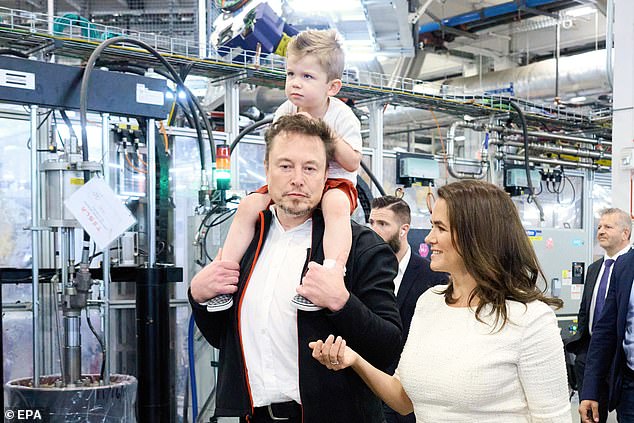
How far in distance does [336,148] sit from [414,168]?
3.62 meters

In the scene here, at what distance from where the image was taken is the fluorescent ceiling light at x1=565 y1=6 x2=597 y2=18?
7.60m

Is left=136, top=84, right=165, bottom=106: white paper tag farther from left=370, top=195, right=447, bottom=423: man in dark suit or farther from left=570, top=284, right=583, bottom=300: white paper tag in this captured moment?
left=570, top=284, right=583, bottom=300: white paper tag

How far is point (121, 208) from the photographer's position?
2537 mm

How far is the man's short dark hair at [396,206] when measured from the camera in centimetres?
334

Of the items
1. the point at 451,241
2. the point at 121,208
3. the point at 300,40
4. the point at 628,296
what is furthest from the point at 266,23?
the point at 451,241

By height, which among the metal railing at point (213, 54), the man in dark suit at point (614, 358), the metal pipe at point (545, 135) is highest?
the metal railing at point (213, 54)

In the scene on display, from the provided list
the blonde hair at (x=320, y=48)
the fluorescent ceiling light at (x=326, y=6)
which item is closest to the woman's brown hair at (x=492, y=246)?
the blonde hair at (x=320, y=48)

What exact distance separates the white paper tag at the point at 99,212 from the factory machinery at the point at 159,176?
15cm

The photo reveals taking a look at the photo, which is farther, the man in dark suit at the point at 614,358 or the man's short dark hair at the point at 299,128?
the man in dark suit at the point at 614,358

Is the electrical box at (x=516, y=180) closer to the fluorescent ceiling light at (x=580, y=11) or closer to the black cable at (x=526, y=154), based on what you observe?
the black cable at (x=526, y=154)

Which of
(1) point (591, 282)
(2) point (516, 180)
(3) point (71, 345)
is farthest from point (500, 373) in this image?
(2) point (516, 180)

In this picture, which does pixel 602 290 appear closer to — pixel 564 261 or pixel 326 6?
pixel 564 261

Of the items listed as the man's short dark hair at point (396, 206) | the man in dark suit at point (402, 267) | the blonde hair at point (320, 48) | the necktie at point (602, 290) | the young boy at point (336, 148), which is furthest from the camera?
the necktie at point (602, 290)

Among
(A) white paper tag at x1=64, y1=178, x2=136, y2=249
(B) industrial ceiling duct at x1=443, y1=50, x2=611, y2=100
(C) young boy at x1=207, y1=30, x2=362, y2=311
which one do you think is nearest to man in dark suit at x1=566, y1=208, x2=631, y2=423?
(C) young boy at x1=207, y1=30, x2=362, y2=311
